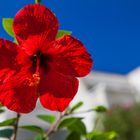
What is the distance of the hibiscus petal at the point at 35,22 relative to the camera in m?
0.60

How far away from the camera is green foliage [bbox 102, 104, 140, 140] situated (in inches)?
421

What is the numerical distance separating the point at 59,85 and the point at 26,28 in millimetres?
107

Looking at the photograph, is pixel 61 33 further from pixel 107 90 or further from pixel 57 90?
pixel 107 90

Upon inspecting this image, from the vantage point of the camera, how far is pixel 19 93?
0.65 metres

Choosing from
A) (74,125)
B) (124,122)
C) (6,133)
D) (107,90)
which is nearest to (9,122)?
(6,133)

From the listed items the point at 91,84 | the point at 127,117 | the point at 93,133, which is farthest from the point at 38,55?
the point at 91,84

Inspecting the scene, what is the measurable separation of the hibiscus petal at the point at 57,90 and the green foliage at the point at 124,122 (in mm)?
10124

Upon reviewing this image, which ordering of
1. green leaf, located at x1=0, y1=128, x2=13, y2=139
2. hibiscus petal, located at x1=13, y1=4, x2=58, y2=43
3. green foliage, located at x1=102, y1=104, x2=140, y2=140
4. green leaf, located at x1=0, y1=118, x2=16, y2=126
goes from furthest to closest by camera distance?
green foliage, located at x1=102, y1=104, x2=140, y2=140 < green leaf, located at x1=0, y1=128, x2=13, y2=139 < green leaf, located at x1=0, y1=118, x2=16, y2=126 < hibiscus petal, located at x1=13, y1=4, x2=58, y2=43

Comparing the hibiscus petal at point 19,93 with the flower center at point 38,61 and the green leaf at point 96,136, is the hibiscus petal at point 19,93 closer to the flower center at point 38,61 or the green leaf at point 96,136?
the flower center at point 38,61

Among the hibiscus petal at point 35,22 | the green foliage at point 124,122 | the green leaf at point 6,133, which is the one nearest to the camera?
the hibiscus petal at point 35,22

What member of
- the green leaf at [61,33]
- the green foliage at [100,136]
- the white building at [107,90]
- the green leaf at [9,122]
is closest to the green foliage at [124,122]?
the white building at [107,90]

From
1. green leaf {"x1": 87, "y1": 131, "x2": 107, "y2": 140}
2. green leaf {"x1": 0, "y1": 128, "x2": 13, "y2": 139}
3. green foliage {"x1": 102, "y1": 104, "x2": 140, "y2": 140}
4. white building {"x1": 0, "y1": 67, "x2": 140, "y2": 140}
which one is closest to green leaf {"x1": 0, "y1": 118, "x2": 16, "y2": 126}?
green leaf {"x1": 0, "y1": 128, "x2": 13, "y2": 139}

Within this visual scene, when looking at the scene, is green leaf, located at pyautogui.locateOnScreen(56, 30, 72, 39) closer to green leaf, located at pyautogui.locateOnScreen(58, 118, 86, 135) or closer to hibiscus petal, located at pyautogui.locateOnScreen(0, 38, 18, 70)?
hibiscus petal, located at pyautogui.locateOnScreen(0, 38, 18, 70)

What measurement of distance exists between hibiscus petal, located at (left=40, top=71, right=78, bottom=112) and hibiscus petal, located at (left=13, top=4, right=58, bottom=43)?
0.07 metres
